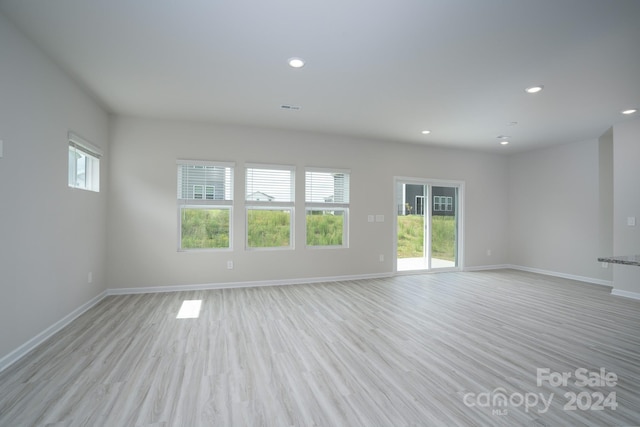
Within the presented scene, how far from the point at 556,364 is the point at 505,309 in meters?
1.55

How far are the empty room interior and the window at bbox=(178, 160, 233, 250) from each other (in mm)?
35

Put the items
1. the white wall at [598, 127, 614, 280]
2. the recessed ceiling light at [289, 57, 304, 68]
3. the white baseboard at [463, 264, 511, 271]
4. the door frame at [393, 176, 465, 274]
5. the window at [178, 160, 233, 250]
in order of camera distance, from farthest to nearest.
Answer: the white baseboard at [463, 264, 511, 271], the door frame at [393, 176, 465, 274], the white wall at [598, 127, 614, 280], the window at [178, 160, 233, 250], the recessed ceiling light at [289, 57, 304, 68]

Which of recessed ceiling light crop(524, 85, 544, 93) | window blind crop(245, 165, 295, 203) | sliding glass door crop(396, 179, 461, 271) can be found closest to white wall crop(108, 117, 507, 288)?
window blind crop(245, 165, 295, 203)

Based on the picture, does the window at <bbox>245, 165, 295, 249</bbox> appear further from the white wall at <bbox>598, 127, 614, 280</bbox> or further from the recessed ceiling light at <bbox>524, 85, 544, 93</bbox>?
the white wall at <bbox>598, 127, 614, 280</bbox>

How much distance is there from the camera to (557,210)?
614cm

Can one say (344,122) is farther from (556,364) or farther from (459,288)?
(556,364)

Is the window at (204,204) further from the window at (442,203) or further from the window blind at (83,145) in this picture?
the window at (442,203)

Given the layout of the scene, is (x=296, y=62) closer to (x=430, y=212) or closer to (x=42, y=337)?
(x=42, y=337)

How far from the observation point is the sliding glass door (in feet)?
20.3

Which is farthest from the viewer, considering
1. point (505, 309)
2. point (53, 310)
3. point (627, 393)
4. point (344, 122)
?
point (344, 122)

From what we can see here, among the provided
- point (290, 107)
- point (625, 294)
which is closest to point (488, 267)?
point (625, 294)

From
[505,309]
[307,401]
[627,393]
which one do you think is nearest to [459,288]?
[505,309]

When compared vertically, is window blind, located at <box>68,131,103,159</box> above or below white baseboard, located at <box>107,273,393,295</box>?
above

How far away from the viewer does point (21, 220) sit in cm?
250
